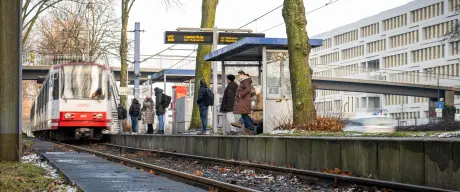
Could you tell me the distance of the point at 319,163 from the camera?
1322cm

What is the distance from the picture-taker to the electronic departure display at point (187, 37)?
26.1 meters

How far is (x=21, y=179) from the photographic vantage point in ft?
36.1

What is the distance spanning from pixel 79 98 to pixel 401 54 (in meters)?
77.6

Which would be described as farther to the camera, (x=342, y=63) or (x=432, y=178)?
(x=342, y=63)

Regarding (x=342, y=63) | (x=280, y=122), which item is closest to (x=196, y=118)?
(x=280, y=122)

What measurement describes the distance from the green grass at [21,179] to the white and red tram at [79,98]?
1720 cm

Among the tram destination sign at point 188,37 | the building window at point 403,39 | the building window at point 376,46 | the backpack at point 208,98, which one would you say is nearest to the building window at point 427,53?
the building window at point 403,39

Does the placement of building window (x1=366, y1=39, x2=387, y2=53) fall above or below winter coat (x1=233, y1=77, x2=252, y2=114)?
above

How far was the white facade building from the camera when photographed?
306 ft

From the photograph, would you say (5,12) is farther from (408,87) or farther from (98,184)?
(408,87)

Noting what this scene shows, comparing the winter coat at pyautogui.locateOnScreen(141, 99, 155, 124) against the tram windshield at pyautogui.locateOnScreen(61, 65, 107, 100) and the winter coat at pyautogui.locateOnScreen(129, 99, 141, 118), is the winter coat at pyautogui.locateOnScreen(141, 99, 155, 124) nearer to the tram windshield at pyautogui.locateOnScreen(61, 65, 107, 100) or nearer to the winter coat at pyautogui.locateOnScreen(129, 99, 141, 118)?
the tram windshield at pyautogui.locateOnScreen(61, 65, 107, 100)

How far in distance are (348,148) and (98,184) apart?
3860 millimetres

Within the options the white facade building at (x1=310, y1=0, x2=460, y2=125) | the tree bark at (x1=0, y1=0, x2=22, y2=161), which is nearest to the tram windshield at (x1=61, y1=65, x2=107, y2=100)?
the tree bark at (x1=0, y1=0, x2=22, y2=161)

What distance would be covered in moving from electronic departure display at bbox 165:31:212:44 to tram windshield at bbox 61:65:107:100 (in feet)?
20.2
